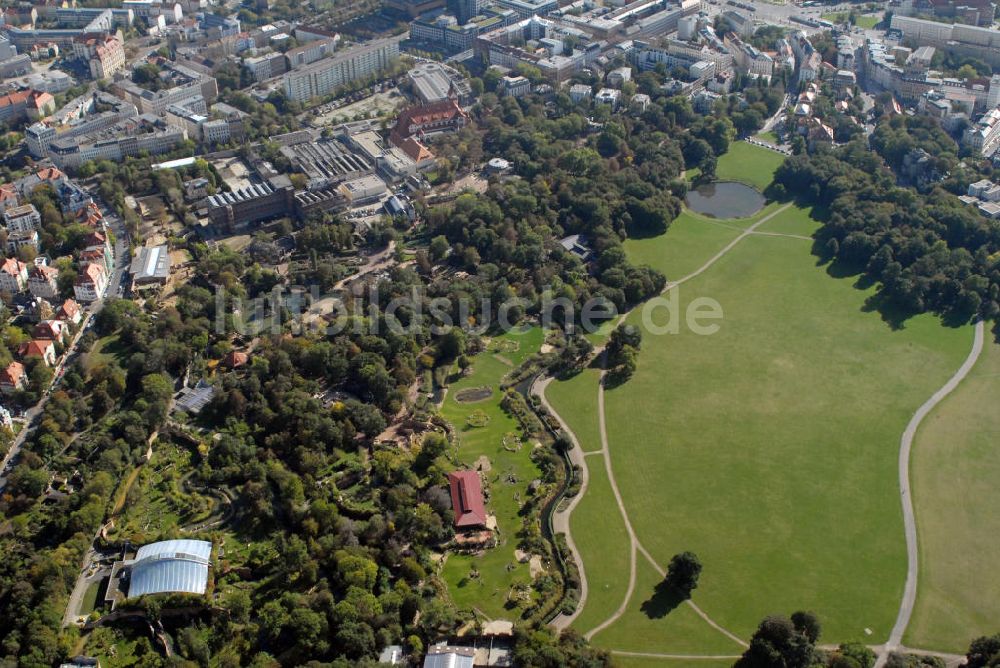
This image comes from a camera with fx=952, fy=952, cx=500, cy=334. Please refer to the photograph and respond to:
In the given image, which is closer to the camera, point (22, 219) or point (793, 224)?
point (22, 219)

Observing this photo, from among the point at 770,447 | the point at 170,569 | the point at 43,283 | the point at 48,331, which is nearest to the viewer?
the point at 170,569

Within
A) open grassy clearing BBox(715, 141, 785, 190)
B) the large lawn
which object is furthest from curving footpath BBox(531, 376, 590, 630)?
open grassy clearing BBox(715, 141, 785, 190)

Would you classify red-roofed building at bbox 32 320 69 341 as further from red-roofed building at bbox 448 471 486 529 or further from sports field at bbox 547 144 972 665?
sports field at bbox 547 144 972 665

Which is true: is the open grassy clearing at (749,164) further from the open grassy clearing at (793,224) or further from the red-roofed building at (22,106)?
the red-roofed building at (22,106)

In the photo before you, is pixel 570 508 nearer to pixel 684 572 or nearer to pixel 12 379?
pixel 684 572

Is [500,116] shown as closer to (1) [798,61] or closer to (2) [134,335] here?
(1) [798,61]

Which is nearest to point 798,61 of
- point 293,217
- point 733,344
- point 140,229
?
point 733,344

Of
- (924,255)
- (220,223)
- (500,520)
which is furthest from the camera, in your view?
(220,223)

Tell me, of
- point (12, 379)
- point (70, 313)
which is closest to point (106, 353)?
point (70, 313)
